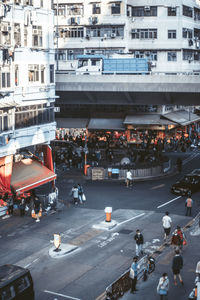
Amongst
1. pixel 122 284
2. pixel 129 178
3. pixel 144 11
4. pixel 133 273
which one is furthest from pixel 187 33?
pixel 122 284

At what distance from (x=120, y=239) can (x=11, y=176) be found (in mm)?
9099

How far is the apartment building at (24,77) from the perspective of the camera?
30.6 m

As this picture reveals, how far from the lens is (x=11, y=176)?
31.2 m

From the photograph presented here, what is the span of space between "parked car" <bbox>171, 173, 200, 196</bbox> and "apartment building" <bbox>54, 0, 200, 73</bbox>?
1274 inches

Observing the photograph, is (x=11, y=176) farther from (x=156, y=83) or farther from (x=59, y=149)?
(x=59, y=149)

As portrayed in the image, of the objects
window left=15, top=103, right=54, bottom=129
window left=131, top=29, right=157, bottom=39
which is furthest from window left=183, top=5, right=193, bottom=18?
window left=15, top=103, right=54, bottom=129

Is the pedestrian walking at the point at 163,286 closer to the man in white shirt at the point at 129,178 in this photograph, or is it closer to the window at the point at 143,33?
the man in white shirt at the point at 129,178

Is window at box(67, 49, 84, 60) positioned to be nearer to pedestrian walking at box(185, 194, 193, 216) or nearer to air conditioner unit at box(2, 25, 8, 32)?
air conditioner unit at box(2, 25, 8, 32)

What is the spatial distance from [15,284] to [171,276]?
22.6 ft

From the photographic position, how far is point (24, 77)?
32.8 m

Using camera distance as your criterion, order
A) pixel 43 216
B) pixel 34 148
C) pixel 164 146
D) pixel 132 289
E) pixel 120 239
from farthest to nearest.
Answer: pixel 164 146
pixel 34 148
pixel 43 216
pixel 120 239
pixel 132 289

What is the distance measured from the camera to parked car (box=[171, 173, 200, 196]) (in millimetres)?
35531

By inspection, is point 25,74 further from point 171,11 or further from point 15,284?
point 171,11

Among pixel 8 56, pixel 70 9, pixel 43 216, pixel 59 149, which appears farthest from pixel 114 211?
pixel 70 9
